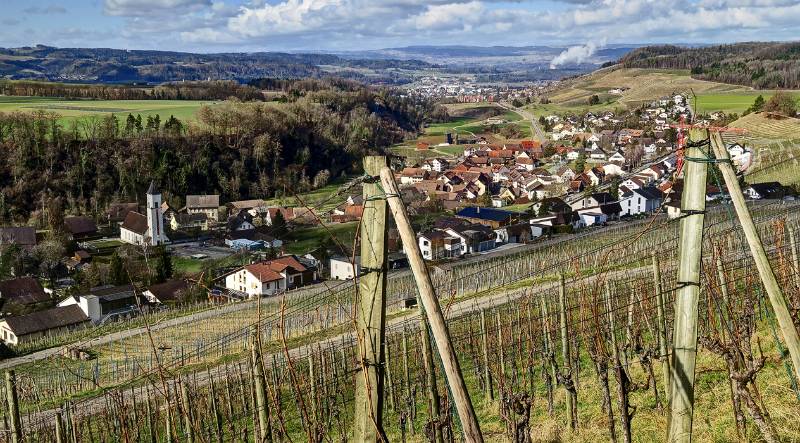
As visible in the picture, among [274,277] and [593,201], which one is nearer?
[274,277]

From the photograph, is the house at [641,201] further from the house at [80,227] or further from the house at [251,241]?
the house at [80,227]

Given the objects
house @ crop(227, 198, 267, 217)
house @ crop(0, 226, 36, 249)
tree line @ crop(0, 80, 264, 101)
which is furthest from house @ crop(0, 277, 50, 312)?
tree line @ crop(0, 80, 264, 101)

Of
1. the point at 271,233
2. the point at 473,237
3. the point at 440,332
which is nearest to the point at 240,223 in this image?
the point at 473,237

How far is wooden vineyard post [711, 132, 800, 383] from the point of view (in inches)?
130

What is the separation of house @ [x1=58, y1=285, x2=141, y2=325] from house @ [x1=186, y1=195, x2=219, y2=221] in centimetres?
1796

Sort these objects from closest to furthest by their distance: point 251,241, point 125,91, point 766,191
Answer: point 766,191 < point 251,241 < point 125,91

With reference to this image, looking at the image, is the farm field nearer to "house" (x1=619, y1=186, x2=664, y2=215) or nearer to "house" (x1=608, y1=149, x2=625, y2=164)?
"house" (x1=608, y1=149, x2=625, y2=164)

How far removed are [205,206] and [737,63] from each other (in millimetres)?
Result: 86603

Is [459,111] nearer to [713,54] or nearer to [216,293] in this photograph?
[713,54]

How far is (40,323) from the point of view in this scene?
25156 mm

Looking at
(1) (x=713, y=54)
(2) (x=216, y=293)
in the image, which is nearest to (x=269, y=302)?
(2) (x=216, y=293)

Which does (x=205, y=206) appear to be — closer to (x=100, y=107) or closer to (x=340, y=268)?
(x=340, y=268)

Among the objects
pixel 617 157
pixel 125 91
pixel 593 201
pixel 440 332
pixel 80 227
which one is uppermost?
pixel 125 91

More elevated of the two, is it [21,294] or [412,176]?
[412,176]
